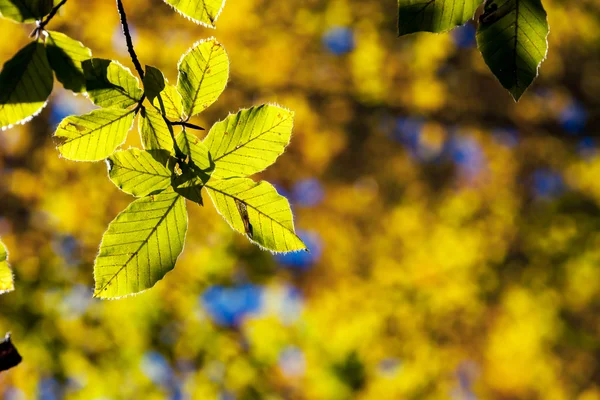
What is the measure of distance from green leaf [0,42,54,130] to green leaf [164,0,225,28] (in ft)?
0.50

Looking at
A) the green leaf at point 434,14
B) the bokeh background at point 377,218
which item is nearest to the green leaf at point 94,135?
the green leaf at point 434,14

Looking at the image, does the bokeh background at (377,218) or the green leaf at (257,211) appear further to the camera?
the bokeh background at (377,218)

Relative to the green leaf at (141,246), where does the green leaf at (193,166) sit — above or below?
above

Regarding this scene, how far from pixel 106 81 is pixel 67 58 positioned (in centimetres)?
6

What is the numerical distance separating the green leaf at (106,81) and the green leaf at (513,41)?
1.19 ft

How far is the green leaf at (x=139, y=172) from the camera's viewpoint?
1.80 ft

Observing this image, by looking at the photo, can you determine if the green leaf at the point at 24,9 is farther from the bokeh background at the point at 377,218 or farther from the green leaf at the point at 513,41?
the bokeh background at the point at 377,218

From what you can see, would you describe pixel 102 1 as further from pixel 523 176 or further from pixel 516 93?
pixel 516 93

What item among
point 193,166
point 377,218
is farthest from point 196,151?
point 377,218

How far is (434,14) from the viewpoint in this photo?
503 millimetres

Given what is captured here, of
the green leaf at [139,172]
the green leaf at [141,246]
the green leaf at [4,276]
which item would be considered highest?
the green leaf at [139,172]

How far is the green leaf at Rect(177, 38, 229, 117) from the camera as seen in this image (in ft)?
1.81

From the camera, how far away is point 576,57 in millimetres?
7699

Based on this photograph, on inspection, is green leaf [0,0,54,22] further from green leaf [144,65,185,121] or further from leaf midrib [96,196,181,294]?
Answer: leaf midrib [96,196,181,294]
